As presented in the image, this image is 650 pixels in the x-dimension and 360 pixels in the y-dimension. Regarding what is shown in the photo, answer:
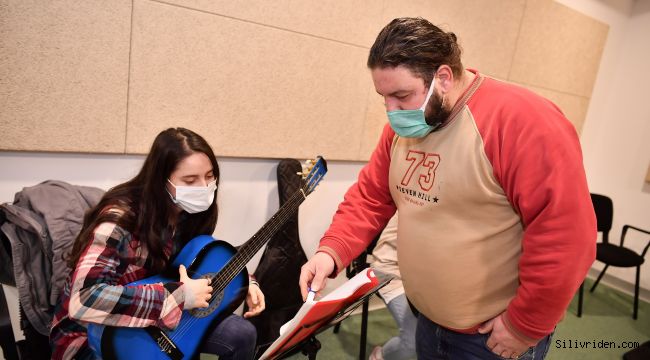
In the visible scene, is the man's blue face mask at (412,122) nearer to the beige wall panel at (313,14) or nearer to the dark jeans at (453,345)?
the dark jeans at (453,345)

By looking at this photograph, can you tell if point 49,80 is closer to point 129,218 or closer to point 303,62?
point 129,218

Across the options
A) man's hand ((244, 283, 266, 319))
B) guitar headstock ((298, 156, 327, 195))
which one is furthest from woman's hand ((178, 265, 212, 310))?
guitar headstock ((298, 156, 327, 195))

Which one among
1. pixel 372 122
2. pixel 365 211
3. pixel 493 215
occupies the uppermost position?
pixel 372 122

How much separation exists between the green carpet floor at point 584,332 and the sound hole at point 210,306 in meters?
0.87

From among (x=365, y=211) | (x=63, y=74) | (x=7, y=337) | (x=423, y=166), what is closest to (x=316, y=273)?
(x=365, y=211)

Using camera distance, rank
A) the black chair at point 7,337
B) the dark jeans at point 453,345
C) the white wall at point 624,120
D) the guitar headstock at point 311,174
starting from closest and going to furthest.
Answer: the dark jeans at point 453,345 < the black chair at point 7,337 < the guitar headstock at point 311,174 < the white wall at point 624,120

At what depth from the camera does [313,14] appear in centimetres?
201

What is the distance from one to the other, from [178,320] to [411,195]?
85 centimetres

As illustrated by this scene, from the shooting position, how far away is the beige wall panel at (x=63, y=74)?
1427 millimetres

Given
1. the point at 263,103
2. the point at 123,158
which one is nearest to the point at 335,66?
the point at 263,103

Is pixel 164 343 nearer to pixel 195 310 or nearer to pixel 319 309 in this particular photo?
pixel 195 310

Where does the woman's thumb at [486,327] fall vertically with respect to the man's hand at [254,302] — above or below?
above

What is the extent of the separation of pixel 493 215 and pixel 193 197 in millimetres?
968

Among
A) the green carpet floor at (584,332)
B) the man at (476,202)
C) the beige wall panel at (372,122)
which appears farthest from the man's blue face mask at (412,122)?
the green carpet floor at (584,332)
